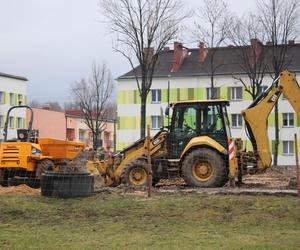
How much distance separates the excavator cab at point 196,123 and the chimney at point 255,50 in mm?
25188

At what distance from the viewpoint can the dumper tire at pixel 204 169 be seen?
1875 cm

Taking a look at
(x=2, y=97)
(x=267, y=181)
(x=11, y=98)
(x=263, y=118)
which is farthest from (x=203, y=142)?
(x=11, y=98)

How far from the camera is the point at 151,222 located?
12.9m

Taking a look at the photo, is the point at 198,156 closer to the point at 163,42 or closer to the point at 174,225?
the point at 174,225

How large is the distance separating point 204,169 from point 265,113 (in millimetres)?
2713

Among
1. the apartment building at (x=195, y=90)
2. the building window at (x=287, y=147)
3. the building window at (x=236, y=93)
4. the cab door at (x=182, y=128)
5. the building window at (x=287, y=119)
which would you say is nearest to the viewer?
the cab door at (x=182, y=128)

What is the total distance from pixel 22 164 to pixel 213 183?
6.69 meters

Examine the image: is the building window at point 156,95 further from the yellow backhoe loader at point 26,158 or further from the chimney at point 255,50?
the yellow backhoe loader at point 26,158

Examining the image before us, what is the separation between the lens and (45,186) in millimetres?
15938

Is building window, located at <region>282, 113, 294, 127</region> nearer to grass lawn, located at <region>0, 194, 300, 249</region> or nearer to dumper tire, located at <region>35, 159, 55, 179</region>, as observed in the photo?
dumper tire, located at <region>35, 159, 55, 179</region>

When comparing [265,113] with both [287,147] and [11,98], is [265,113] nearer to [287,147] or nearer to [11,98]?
[287,147]

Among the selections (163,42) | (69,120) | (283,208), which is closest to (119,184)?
(283,208)

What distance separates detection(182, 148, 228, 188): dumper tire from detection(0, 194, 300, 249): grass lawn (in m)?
2.88

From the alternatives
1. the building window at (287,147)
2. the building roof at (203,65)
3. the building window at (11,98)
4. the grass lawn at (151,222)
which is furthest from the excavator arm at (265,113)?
the building window at (11,98)
